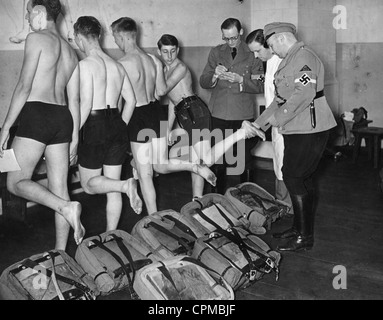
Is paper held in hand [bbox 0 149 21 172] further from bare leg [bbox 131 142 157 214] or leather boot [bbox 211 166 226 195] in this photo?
leather boot [bbox 211 166 226 195]

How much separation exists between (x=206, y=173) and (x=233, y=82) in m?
1.32

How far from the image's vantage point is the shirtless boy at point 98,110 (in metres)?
3.61

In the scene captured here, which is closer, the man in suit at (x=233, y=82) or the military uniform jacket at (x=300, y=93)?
the military uniform jacket at (x=300, y=93)

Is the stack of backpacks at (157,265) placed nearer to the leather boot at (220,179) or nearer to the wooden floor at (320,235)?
the wooden floor at (320,235)

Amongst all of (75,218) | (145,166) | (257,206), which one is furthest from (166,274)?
(257,206)

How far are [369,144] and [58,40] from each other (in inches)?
213

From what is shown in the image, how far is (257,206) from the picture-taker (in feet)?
14.4

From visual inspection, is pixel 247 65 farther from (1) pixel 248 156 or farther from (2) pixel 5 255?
(2) pixel 5 255

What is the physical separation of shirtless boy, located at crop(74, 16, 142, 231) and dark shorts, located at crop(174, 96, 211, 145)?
2.64 ft

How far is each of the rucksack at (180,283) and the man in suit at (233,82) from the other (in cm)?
204

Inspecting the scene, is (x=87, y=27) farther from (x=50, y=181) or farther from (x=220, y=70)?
(x=220, y=70)

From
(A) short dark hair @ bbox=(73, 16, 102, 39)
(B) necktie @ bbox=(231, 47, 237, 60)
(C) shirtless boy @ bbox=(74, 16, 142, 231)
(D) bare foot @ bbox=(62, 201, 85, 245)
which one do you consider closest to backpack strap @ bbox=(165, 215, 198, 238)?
(C) shirtless boy @ bbox=(74, 16, 142, 231)

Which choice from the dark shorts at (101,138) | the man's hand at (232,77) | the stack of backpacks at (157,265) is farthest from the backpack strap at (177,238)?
the man's hand at (232,77)

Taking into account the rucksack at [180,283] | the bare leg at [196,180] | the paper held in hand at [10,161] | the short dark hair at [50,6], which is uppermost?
the short dark hair at [50,6]
